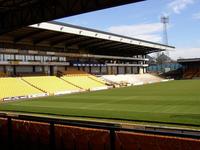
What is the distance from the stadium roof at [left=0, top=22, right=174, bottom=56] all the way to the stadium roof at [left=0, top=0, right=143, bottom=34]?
23.5m

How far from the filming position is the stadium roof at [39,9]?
58.4 feet

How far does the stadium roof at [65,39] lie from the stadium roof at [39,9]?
77.3 ft

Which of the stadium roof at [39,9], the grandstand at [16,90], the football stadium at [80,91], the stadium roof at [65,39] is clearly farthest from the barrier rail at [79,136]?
the stadium roof at [65,39]

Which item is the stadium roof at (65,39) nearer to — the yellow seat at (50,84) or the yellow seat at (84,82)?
the yellow seat at (50,84)

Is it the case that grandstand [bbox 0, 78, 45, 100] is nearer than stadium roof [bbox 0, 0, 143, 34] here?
No

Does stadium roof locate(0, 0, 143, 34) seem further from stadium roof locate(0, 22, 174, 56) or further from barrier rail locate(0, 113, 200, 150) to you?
stadium roof locate(0, 22, 174, 56)

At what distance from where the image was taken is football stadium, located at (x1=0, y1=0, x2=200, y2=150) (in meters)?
10.3

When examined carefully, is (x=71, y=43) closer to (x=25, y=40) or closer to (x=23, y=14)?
(x=25, y=40)

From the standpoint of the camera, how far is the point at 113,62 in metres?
84.4

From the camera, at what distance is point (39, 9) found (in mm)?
21266

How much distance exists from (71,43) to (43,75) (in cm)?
935

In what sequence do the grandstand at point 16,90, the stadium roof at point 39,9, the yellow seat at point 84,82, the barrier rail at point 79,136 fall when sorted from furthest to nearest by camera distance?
the yellow seat at point 84,82
the grandstand at point 16,90
the stadium roof at point 39,9
the barrier rail at point 79,136

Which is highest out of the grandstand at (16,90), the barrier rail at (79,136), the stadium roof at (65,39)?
the stadium roof at (65,39)

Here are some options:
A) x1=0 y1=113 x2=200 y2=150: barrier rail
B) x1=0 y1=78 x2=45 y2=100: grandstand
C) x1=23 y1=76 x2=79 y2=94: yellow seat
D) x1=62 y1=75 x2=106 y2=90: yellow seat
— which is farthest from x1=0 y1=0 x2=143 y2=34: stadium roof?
x1=62 y1=75 x2=106 y2=90: yellow seat
